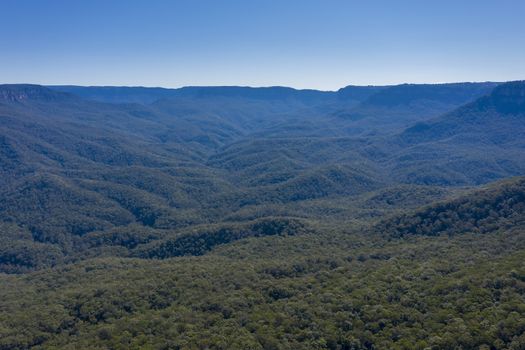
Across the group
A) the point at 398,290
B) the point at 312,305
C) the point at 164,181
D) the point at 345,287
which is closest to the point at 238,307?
the point at 312,305

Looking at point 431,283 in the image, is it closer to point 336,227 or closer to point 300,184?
point 336,227

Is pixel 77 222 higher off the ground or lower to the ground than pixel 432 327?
lower

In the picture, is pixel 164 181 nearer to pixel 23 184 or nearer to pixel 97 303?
pixel 23 184

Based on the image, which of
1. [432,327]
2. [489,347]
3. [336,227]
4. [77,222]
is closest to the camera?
Answer: [489,347]

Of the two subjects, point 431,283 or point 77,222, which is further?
point 77,222

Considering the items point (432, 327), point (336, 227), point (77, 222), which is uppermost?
point (432, 327)

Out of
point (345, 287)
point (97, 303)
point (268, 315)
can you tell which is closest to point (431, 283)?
point (345, 287)

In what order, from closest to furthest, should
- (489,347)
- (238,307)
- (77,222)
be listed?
(489,347), (238,307), (77,222)

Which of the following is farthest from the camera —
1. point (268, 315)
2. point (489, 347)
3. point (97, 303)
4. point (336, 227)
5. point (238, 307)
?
point (336, 227)

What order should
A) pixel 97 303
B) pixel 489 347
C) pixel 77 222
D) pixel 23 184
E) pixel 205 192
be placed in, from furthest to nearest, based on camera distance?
pixel 205 192
pixel 23 184
pixel 77 222
pixel 97 303
pixel 489 347
